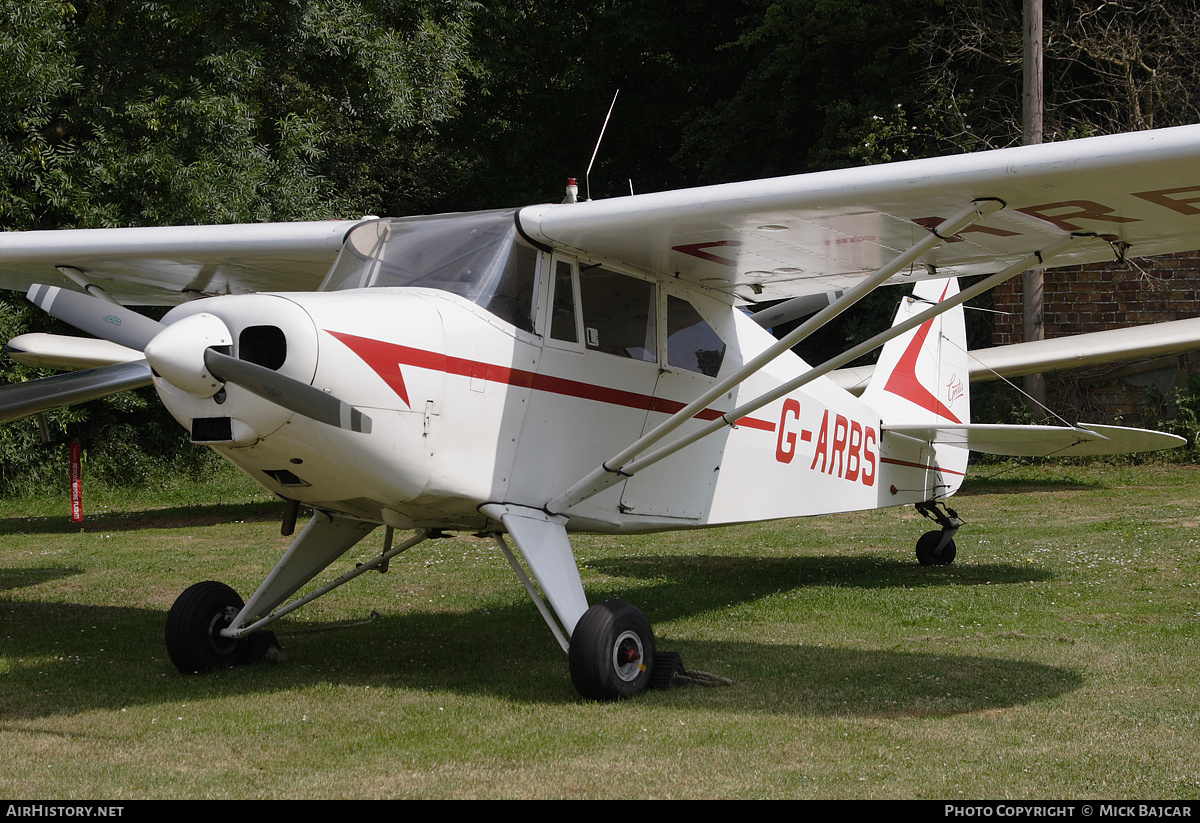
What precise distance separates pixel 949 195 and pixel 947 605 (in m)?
3.93

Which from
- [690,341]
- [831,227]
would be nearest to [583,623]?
[690,341]

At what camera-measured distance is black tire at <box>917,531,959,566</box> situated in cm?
1018

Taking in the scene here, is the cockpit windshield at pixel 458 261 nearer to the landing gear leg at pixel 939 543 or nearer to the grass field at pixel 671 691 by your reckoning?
the grass field at pixel 671 691

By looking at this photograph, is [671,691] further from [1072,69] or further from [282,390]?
[1072,69]

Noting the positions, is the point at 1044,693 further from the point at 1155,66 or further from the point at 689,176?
the point at 689,176

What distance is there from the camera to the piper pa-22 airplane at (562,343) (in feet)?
15.3

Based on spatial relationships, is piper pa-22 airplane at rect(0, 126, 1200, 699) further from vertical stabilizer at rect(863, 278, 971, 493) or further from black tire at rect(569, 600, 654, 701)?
vertical stabilizer at rect(863, 278, 971, 493)

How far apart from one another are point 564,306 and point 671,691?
2.18m

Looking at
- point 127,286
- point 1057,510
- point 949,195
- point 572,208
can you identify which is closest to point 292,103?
point 127,286

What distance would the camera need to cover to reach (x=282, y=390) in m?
4.43

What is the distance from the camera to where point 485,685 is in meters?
5.70

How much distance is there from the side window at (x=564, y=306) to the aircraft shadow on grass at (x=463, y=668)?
1.92 metres

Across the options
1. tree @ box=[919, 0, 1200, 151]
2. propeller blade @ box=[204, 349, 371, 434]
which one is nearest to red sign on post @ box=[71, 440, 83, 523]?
propeller blade @ box=[204, 349, 371, 434]

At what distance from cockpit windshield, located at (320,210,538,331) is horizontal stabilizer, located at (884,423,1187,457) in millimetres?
4023
